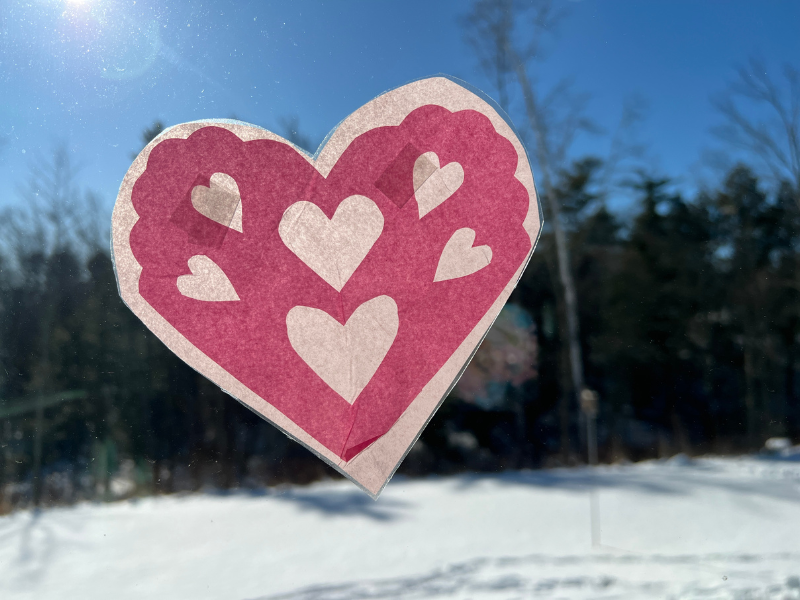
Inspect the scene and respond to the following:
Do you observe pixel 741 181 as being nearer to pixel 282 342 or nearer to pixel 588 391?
pixel 588 391

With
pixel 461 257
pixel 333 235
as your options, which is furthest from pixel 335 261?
pixel 461 257

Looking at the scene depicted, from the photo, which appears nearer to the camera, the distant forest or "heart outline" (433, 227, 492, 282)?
"heart outline" (433, 227, 492, 282)

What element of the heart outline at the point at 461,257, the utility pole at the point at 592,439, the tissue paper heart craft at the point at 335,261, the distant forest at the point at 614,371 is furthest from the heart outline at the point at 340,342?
the utility pole at the point at 592,439

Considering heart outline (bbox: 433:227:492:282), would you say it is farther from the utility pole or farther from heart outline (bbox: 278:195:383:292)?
the utility pole

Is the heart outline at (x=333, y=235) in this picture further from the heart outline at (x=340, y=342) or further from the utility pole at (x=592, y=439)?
the utility pole at (x=592, y=439)

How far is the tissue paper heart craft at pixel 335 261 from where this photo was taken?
0.65 m

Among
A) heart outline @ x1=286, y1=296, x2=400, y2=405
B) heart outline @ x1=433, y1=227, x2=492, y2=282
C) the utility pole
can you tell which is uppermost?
heart outline @ x1=433, y1=227, x2=492, y2=282

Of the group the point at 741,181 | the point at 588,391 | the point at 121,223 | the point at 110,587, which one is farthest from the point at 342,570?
the point at 741,181

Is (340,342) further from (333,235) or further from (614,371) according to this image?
(614,371)

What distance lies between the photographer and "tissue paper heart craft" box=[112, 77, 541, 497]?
A: 646 mm

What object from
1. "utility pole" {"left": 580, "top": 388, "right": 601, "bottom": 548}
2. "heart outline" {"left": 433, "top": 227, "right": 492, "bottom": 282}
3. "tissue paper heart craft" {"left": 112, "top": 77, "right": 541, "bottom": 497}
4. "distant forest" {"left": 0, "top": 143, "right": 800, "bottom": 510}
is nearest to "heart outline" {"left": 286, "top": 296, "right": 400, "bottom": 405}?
"tissue paper heart craft" {"left": 112, "top": 77, "right": 541, "bottom": 497}

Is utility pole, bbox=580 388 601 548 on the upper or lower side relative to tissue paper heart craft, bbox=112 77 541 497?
lower

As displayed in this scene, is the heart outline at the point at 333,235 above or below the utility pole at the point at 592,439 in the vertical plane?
above

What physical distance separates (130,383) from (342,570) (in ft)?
2.09
